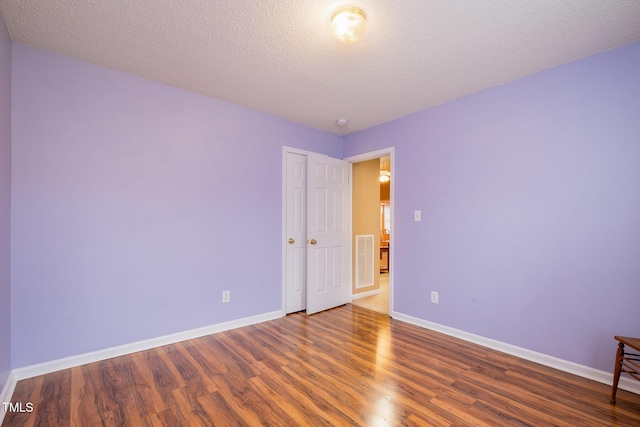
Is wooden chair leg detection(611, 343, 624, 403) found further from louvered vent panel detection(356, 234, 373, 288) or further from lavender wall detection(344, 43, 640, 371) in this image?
louvered vent panel detection(356, 234, 373, 288)

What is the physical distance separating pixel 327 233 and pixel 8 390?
3060 millimetres

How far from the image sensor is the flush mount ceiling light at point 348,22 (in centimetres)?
173

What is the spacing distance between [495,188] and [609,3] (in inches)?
56.1

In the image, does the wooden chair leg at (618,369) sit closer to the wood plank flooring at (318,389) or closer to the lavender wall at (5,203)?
the wood plank flooring at (318,389)

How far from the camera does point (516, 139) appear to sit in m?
2.56

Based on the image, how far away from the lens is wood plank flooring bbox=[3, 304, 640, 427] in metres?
1.69

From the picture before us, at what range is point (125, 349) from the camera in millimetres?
2482

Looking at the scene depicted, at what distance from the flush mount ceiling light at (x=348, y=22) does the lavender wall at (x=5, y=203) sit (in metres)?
2.08

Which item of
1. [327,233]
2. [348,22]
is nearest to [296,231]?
[327,233]

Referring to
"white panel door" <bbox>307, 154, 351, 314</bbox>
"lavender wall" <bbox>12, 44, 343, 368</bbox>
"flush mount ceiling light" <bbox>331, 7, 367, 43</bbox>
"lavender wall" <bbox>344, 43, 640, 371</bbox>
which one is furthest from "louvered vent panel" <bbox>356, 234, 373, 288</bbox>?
"flush mount ceiling light" <bbox>331, 7, 367, 43</bbox>

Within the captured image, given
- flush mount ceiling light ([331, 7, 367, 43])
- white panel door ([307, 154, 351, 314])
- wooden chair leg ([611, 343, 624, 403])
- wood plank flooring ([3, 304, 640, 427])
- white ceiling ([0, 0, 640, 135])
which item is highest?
white ceiling ([0, 0, 640, 135])

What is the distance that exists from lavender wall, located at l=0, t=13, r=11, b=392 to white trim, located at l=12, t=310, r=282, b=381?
0.59ft

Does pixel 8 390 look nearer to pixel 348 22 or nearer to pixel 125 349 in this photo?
pixel 125 349

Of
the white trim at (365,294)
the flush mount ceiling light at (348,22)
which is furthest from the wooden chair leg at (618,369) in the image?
the white trim at (365,294)
